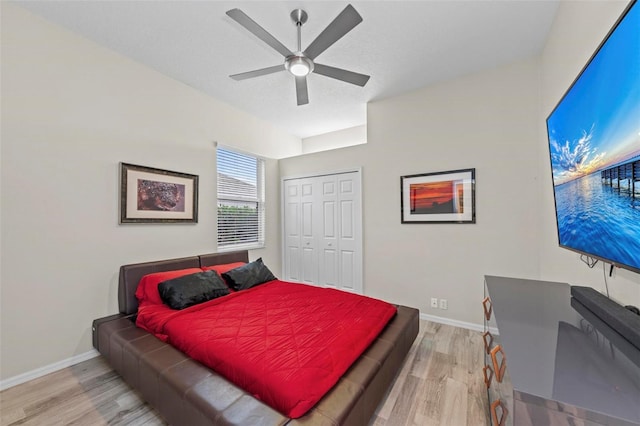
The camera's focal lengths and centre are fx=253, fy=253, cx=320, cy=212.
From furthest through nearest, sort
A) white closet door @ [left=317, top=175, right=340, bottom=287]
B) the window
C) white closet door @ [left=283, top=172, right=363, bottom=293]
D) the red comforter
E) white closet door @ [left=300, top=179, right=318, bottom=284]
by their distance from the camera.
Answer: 1. white closet door @ [left=300, top=179, right=318, bottom=284]
2. white closet door @ [left=317, top=175, right=340, bottom=287]
3. white closet door @ [left=283, top=172, right=363, bottom=293]
4. the window
5. the red comforter

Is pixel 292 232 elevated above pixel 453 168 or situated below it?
below

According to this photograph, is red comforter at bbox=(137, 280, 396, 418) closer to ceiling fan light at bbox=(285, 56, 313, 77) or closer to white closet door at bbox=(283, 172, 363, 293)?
white closet door at bbox=(283, 172, 363, 293)

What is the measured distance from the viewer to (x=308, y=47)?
1.88 metres

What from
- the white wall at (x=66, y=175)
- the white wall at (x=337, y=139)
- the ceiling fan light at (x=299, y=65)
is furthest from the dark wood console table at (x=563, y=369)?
the white wall at (x=337, y=139)

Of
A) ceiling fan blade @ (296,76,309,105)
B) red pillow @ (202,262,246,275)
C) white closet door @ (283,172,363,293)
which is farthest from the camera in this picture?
white closet door @ (283,172,363,293)

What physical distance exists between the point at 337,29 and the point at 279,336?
2174 mm

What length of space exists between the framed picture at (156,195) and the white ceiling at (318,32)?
3.99 feet

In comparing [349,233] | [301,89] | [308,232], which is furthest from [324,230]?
[301,89]

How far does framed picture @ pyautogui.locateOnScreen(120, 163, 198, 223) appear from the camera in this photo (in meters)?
2.67

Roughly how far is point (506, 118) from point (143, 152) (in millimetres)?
4079

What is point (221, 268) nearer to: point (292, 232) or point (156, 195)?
point (156, 195)

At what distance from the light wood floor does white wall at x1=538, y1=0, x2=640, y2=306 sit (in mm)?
1066

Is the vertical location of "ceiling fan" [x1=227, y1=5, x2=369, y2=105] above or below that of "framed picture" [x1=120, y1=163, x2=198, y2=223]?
above

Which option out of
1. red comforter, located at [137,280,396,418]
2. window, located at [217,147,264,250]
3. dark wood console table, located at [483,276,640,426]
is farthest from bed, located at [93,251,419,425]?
window, located at [217,147,264,250]
